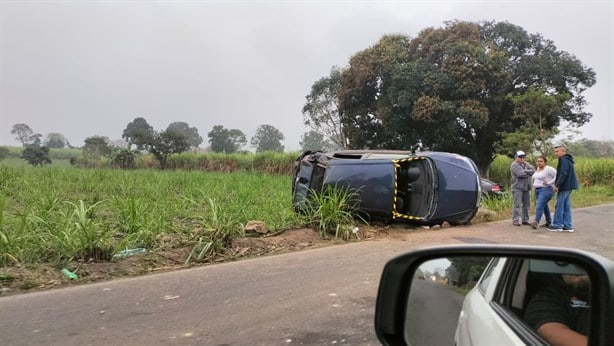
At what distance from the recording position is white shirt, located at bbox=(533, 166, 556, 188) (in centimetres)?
932

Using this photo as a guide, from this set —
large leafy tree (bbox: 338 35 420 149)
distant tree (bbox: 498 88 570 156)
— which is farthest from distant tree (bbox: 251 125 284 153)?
distant tree (bbox: 498 88 570 156)

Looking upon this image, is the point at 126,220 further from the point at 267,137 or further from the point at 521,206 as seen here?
the point at 267,137

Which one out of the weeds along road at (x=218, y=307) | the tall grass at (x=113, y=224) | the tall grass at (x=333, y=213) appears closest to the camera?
the weeds along road at (x=218, y=307)

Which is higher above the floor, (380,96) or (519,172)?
(380,96)

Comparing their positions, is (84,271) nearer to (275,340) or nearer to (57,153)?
(275,340)

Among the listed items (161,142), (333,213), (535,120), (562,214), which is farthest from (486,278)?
(161,142)

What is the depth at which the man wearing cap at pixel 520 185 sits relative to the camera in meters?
9.73

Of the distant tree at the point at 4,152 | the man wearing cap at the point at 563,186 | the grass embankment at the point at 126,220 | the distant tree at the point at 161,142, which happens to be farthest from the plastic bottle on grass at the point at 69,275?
the distant tree at the point at 4,152

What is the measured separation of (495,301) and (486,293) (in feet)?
0.25

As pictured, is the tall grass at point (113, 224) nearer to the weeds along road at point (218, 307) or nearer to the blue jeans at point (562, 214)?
the weeds along road at point (218, 307)

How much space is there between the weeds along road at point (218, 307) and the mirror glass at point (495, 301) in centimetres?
222

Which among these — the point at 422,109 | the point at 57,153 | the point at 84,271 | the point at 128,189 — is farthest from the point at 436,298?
the point at 57,153

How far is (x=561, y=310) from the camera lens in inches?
50.3

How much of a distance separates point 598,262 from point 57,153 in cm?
6169
